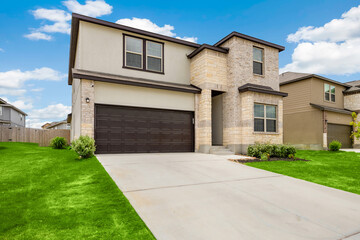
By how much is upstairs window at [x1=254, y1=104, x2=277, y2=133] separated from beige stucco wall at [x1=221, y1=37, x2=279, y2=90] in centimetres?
172

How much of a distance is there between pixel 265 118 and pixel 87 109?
10121 millimetres

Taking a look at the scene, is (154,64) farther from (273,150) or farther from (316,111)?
(316,111)

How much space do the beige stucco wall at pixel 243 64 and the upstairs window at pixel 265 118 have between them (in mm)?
1717

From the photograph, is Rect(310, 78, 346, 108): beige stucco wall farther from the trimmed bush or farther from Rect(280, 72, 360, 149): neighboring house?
Result: the trimmed bush

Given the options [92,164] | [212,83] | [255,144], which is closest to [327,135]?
[255,144]

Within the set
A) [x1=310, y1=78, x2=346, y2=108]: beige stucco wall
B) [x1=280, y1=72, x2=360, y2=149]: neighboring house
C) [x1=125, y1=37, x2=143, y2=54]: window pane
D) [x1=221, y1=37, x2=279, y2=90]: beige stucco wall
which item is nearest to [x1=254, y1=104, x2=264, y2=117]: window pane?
[x1=221, y1=37, x2=279, y2=90]: beige stucco wall

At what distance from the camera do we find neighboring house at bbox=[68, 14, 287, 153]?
10.8 metres

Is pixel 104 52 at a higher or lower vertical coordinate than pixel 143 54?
lower

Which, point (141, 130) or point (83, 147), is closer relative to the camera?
point (83, 147)

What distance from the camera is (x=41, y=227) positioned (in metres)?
3.02

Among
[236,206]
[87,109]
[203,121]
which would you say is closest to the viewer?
[236,206]

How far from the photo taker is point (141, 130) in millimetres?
11438

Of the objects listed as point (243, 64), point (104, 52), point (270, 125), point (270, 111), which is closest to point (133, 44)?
point (104, 52)

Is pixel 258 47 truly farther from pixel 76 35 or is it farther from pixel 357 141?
pixel 357 141
